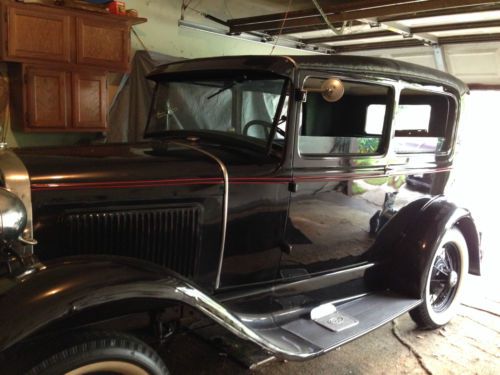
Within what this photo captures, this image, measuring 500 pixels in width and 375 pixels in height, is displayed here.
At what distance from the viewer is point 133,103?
15.8 ft

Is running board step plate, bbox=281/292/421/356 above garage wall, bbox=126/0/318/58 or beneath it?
beneath

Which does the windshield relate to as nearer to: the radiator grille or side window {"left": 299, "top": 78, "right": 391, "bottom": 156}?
side window {"left": 299, "top": 78, "right": 391, "bottom": 156}

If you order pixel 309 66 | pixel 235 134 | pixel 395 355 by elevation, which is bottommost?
pixel 395 355

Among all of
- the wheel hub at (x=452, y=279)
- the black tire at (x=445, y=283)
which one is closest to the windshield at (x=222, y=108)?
the black tire at (x=445, y=283)

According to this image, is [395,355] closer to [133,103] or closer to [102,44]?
[133,103]

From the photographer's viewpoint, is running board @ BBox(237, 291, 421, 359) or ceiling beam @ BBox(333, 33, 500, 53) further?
ceiling beam @ BBox(333, 33, 500, 53)

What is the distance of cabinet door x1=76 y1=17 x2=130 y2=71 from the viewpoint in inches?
168

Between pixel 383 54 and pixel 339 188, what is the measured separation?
13.4ft

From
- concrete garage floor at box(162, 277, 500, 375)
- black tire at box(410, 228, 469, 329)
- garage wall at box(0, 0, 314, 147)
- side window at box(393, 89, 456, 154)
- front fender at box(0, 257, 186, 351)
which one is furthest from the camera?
garage wall at box(0, 0, 314, 147)

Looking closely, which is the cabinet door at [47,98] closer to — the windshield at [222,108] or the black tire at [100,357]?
the windshield at [222,108]

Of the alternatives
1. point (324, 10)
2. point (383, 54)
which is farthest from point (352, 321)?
point (383, 54)

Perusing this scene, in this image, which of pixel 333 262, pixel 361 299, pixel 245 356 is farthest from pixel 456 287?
pixel 245 356

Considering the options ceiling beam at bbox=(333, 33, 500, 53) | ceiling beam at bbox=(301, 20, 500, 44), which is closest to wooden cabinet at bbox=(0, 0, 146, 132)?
ceiling beam at bbox=(301, 20, 500, 44)

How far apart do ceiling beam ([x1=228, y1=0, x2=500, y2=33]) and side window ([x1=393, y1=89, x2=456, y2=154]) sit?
923 mm
